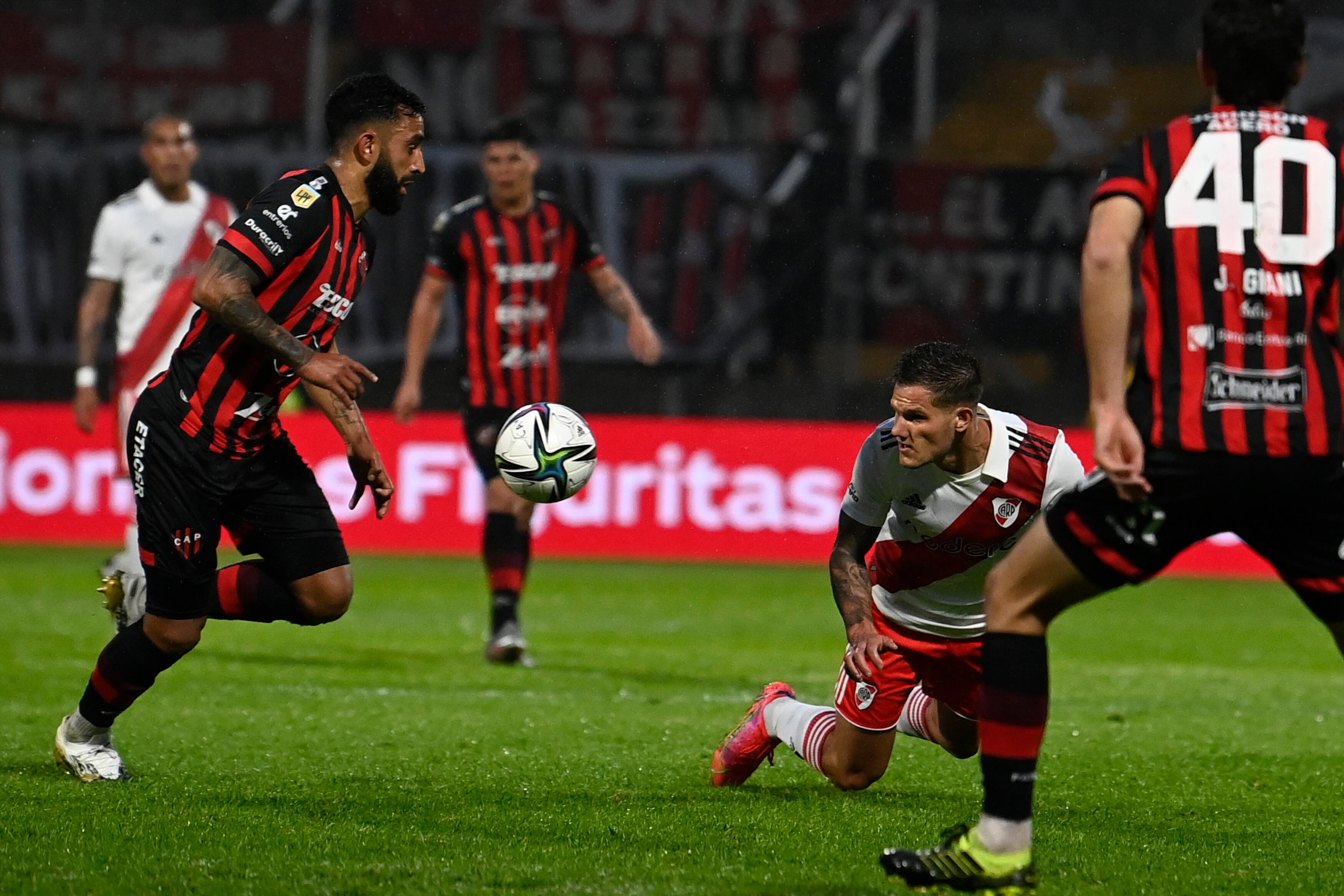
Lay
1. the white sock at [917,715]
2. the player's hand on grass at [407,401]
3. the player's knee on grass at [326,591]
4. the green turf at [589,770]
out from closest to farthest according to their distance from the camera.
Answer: the green turf at [589,770]
the player's knee on grass at [326,591]
the white sock at [917,715]
the player's hand on grass at [407,401]

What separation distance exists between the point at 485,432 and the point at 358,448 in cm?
362

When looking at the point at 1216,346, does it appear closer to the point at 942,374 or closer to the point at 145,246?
the point at 942,374

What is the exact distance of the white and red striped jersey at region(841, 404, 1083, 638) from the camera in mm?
4906

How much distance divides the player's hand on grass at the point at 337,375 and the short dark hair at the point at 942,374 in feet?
4.48

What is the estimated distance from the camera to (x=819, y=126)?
54.9ft

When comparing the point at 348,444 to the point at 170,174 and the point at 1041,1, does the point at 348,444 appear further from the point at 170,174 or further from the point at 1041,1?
the point at 1041,1

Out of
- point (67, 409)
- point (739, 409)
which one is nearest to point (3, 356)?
point (67, 409)

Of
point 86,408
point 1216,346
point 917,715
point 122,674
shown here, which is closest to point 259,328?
point 122,674

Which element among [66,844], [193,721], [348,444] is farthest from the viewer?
[193,721]

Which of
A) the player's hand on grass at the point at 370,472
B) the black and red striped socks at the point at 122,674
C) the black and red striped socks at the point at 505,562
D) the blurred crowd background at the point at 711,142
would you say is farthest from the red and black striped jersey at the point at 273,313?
the blurred crowd background at the point at 711,142

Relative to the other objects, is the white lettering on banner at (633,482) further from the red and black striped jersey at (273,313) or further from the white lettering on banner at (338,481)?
the red and black striped jersey at (273,313)

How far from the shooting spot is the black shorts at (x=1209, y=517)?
3615 mm

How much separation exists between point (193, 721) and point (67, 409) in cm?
722

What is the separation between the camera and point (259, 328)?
4.88 meters
